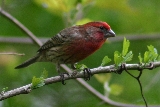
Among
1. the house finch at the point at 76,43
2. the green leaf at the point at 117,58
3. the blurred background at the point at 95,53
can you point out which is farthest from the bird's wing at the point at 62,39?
the green leaf at the point at 117,58

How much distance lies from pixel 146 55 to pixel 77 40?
6.49ft

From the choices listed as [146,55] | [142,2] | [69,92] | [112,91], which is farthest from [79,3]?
[69,92]

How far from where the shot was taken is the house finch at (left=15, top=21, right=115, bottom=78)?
8.06 m

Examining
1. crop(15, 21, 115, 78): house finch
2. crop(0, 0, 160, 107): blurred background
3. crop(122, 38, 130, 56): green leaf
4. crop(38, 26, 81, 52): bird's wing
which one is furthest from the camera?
crop(0, 0, 160, 107): blurred background

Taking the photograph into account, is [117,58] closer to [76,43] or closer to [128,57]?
[128,57]

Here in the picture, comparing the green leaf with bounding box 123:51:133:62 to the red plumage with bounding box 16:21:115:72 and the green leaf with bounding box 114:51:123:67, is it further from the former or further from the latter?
the red plumage with bounding box 16:21:115:72

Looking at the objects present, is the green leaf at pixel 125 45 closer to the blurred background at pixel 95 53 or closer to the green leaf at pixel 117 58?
the green leaf at pixel 117 58

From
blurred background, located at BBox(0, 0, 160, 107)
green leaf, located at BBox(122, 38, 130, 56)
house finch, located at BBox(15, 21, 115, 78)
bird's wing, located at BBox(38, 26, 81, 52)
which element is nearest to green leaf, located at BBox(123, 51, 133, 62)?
green leaf, located at BBox(122, 38, 130, 56)

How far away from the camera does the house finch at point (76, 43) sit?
806 cm

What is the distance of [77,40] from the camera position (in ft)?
27.2

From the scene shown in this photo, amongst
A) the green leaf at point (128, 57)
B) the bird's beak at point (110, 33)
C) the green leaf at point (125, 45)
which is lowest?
the green leaf at point (128, 57)

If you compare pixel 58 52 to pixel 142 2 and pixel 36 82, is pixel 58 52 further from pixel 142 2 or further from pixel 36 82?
pixel 142 2

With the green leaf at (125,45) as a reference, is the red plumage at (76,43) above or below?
above

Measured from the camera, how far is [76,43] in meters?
8.24
